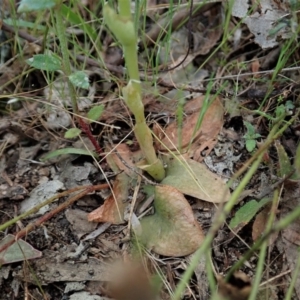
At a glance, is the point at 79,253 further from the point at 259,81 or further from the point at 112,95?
the point at 259,81

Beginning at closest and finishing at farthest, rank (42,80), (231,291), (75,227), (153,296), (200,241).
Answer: (231,291)
(153,296)
(200,241)
(75,227)
(42,80)

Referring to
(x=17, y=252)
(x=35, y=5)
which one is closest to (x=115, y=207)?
(x=17, y=252)

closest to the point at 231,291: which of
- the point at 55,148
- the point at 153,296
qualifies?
the point at 153,296

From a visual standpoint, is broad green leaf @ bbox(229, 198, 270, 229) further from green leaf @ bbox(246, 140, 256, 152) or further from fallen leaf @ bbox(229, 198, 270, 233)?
green leaf @ bbox(246, 140, 256, 152)

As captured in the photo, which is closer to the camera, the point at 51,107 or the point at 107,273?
the point at 107,273

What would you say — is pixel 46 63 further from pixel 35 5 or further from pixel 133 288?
pixel 133 288

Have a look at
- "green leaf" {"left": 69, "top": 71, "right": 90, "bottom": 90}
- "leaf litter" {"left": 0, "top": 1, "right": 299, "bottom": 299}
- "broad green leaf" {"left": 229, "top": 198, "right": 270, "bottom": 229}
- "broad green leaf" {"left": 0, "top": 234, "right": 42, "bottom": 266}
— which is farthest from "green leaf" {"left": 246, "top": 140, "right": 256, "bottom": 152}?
"broad green leaf" {"left": 0, "top": 234, "right": 42, "bottom": 266}

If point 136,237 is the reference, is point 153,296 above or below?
above

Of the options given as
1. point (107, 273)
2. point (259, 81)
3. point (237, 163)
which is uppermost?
point (259, 81)

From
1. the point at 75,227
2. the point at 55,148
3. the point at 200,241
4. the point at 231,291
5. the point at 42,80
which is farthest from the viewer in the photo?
the point at 42,80
